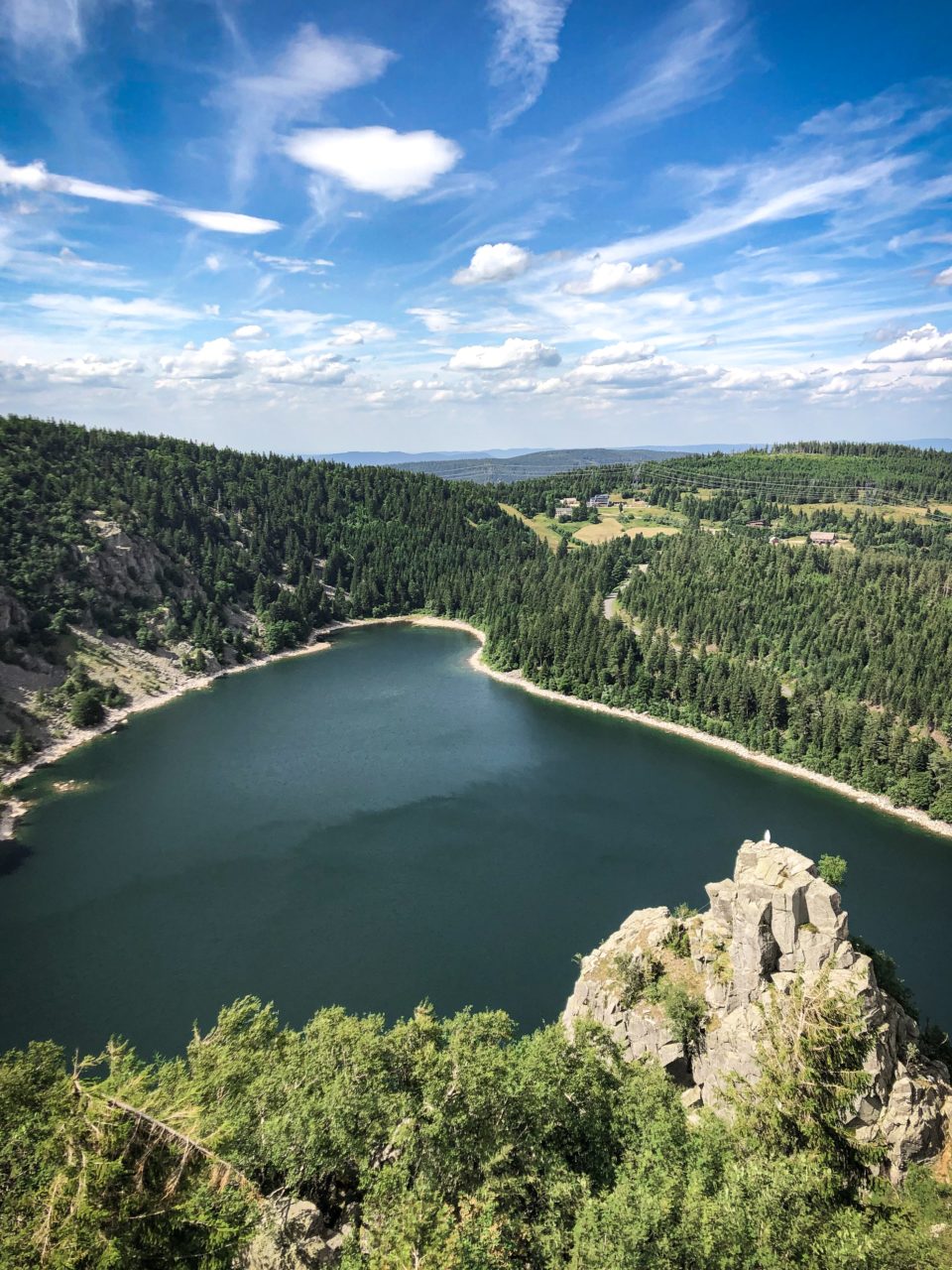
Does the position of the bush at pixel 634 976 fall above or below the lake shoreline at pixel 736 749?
above

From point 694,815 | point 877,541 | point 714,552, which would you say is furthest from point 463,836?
point 877,541

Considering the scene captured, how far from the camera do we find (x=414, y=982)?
45.1m

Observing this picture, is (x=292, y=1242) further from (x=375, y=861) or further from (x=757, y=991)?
(x=375, y=861)

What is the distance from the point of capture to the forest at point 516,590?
88750 millimetres

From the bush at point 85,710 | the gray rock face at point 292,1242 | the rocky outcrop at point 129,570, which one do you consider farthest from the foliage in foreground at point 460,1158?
the rocky outcrop at point 129,570

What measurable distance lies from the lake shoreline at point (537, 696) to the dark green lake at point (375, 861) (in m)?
2.29

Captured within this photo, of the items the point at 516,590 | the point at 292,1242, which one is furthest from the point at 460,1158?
the point at 516,590

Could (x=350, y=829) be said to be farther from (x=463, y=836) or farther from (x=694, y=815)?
(x=694, y=815)

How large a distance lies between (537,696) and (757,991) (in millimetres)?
80569

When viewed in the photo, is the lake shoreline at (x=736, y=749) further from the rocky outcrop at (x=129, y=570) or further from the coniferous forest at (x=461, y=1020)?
the rocky outcrop at (x=129, y=570)

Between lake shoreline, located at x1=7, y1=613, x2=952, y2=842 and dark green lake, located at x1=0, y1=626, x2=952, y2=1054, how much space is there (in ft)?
7.50

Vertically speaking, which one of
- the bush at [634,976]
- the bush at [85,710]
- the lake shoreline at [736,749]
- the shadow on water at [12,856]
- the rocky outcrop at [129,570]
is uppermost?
the rocky outcrop at [129,570]

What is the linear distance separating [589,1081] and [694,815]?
49.3 meters

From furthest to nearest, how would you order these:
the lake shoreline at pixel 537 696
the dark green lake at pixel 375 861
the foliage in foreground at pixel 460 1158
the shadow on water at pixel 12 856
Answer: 1. the lake shoreline at pixel 537 696
2. the shadow on water at pixel 12 856
3. the dark green lake at pixel 375 861
4. the foliage in foreground at pixel 460 1158
